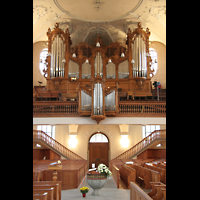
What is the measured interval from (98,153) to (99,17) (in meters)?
10.7

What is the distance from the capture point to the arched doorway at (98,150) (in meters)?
19.9

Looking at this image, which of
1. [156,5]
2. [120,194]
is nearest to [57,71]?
[156,5]

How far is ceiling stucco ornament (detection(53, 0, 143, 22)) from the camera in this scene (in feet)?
55.1

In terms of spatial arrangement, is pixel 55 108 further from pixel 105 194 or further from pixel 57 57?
pixel 105 194

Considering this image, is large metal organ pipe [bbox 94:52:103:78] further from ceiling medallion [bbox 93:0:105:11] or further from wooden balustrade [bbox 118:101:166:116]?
wooden balustrade [bbox 118:101:166:116]

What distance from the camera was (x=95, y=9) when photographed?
1775 cm

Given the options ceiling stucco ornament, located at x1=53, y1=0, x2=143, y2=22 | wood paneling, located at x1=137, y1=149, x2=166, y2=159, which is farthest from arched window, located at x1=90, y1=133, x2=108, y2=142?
ceiling stucco ornament, located at x1=53, y1=0, x2=143, y2=22

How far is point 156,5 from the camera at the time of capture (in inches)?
663

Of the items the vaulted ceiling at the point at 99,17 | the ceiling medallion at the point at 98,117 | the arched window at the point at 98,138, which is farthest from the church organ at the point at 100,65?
the arched window at the point at 98,138

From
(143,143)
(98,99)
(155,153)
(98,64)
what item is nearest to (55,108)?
(98,99)

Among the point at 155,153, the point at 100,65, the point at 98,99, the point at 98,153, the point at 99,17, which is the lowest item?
the point at 98,153
